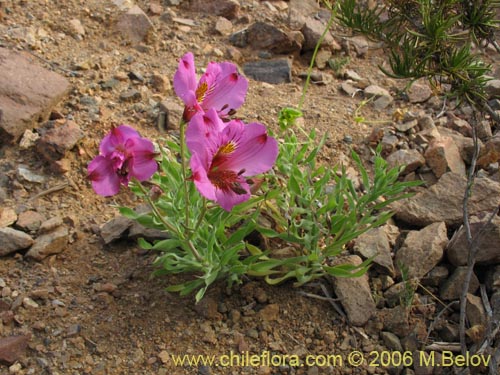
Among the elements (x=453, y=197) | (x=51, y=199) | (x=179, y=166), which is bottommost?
(x=51, y=199)

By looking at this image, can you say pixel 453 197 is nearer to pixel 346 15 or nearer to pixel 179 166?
pixel 346 15

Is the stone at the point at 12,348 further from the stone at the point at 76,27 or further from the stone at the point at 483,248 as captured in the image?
the stone at the point at 76,27

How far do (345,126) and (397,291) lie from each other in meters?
1.25

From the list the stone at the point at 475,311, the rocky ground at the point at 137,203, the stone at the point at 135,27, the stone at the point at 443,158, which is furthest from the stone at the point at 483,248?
the stone at the point at 135,27

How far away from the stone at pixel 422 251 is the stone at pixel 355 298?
0.22 m

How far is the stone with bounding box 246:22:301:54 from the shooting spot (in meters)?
4.14

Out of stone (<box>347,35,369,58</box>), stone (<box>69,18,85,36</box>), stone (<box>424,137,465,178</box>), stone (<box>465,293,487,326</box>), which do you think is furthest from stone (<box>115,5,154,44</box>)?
stone (<box>465,293,487,326</box>)

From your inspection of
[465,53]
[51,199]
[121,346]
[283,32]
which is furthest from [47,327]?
[283,32]

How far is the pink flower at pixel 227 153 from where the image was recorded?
1.78 metres

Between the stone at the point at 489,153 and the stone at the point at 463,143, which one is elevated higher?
the stone at the point at 489,153

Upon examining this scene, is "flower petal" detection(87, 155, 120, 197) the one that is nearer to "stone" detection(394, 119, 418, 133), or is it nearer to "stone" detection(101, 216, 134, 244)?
"stone" detection(101, 216, 134, 244)

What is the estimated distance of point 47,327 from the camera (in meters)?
2.45

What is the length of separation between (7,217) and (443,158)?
7.06ft

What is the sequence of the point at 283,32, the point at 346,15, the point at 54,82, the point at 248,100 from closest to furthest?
the point at 346,15
the point at 54,82
the point at 248,100
the point at 283,32
